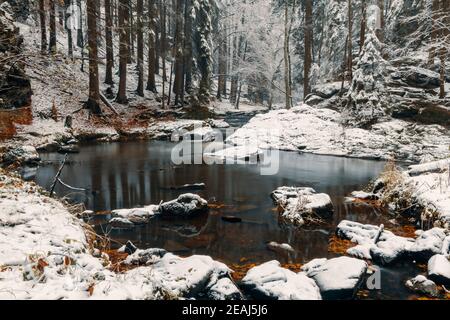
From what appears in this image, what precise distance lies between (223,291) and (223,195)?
570 centimetres

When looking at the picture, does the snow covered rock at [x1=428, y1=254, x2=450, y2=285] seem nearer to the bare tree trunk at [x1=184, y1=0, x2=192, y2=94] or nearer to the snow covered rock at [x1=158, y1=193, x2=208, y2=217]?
the snow covered rock at [x1=158, y1=193, x2=208, y2=217]

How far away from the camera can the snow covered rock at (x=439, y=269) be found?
5234mm

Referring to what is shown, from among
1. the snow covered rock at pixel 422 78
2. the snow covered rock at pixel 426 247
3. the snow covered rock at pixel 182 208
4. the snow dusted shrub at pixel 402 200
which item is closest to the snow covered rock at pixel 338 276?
the snow covered rock at pixel 426 247

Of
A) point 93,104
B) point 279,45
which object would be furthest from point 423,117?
point 279,45

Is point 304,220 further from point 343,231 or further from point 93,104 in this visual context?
point 93,104

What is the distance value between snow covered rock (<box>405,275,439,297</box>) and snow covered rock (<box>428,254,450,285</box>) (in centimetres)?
12

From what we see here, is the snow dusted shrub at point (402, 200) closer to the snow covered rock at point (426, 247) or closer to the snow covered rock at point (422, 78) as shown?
the snow covered rock at point (426, 247)

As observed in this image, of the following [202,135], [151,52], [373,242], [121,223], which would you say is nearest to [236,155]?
[202,135]

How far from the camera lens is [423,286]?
523 cm

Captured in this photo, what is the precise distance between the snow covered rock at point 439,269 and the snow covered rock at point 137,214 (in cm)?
560

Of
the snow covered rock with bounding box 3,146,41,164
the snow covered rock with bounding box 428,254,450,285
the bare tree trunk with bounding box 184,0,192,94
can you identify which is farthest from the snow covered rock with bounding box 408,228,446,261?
the bare tree trunk with bounding box 184,0,192,94

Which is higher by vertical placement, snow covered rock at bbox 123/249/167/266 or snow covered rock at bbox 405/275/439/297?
snow covered rock at bbox 123/249/167/266

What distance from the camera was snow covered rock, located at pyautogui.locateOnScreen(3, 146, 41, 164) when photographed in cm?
1260
